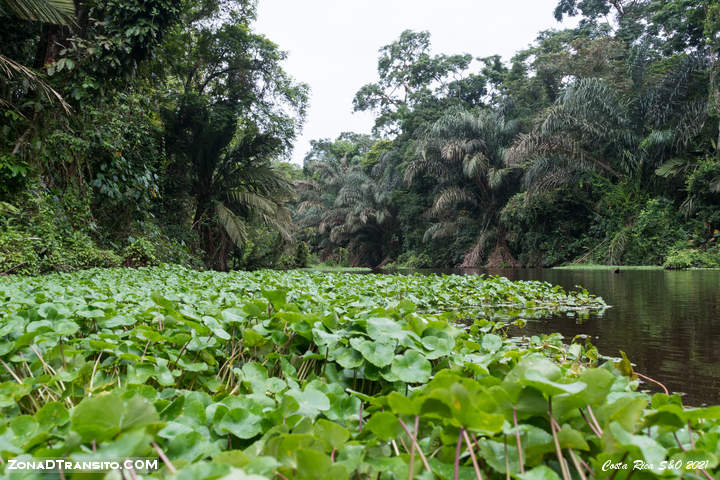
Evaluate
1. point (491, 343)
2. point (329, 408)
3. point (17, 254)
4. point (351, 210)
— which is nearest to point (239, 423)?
point (329, 408)

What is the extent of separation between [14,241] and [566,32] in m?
20.6

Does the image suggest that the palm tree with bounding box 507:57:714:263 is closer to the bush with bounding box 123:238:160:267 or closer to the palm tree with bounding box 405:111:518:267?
the palm tree with bounding box 405:111:518:267

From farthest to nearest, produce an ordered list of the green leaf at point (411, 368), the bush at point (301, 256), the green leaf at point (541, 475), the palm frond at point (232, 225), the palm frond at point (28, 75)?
the bush at point (301, 256) → the palm frond at point (232, 225) → the palm frond at point (28, 75) → the green leaf at point (411, 368) → the green leaf at point (541, 475)

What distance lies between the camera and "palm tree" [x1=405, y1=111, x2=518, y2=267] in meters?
16.2

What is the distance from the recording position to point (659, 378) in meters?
1.67

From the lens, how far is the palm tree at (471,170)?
1625cm

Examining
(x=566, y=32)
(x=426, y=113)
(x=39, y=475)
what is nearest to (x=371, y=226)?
(x=426, y=113)

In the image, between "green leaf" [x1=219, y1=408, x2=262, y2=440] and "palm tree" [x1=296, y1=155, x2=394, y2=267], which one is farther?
"palm tree" [x1=296, y1=155, x2=394, y2=267]

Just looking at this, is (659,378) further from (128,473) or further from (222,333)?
(128,473)

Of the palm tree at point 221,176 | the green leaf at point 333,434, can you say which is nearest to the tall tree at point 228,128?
the palm tree at point 221,176

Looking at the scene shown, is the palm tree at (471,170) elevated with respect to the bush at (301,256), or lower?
elevated

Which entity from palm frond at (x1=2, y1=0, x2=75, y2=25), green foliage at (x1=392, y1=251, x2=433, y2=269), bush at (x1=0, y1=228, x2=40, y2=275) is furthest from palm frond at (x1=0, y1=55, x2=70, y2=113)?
green foliage at (x1=392, y1=251, x2=433, y2=269)

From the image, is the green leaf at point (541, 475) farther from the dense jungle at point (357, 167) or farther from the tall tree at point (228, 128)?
the tall tree at point (228, 128)

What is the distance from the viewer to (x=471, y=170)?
1545 centimetres
